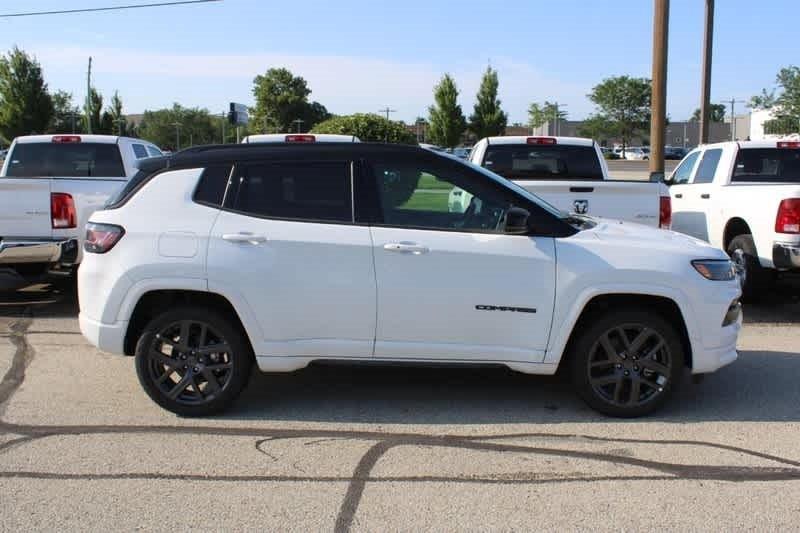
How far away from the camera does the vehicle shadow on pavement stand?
17.0 ft

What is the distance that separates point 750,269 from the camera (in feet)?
27.7

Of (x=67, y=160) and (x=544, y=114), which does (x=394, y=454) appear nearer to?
(x=67, y=160)

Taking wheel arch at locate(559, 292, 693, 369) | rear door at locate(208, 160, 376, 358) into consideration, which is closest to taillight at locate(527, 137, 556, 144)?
wheel arch at locate(559, 292, 693, 369)

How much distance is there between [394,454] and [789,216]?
528 cm

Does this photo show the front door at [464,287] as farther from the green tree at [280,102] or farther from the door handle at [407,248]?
the green tree at [280,102]

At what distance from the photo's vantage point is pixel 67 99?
78625 millimetres

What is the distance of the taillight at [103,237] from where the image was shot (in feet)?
16.5

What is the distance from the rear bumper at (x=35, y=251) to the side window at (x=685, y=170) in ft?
26.3

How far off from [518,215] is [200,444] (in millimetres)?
2453

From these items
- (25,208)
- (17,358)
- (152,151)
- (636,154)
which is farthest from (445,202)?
(636,154)

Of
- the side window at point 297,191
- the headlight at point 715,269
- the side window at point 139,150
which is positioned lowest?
the headlight at point 715,269

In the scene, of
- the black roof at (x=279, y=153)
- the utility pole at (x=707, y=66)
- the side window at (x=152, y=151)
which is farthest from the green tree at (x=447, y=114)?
the black roof at (x=279, y=153)

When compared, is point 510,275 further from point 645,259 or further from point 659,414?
point 659,414

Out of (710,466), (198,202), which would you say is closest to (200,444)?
(198,202)
